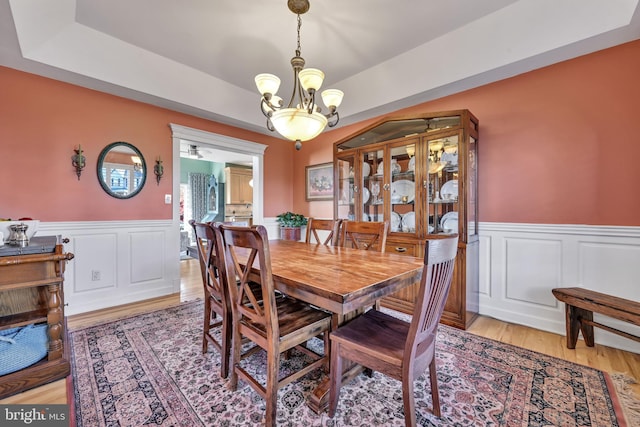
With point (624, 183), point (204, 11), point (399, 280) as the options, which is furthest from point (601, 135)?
point (204, 11)

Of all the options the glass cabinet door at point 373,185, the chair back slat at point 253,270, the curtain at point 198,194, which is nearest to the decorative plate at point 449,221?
the glass cabinet door at point 373,185

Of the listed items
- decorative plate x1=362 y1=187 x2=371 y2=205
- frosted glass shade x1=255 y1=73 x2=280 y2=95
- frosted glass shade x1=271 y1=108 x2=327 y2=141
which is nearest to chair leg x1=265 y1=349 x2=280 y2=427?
frosted glass shade x1=271 y1=108 x2=327 y2=141

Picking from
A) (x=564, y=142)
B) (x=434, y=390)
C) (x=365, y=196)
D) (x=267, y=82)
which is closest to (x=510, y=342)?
(x=434, y=390)

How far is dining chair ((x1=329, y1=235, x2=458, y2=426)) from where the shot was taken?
1088 mm

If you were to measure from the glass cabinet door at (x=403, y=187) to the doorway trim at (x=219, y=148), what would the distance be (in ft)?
7.38

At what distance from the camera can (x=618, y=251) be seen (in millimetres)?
2057

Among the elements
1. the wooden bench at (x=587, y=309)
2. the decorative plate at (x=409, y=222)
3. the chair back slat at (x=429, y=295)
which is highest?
the decorative plate at (x=409, y=222)

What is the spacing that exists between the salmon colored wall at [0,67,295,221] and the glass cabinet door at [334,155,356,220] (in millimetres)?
2117

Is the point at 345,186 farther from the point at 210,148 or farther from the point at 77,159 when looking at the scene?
the point at 77,159

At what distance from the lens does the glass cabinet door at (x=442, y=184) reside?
251cm

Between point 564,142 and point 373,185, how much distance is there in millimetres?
1724

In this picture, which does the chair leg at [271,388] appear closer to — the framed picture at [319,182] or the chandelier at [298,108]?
the chandelier at [298,108]

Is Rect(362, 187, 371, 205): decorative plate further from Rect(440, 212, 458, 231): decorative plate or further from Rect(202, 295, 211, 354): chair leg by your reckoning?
Rect(202, 295, 211, 354): chair leg

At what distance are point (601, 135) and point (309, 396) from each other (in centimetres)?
291
